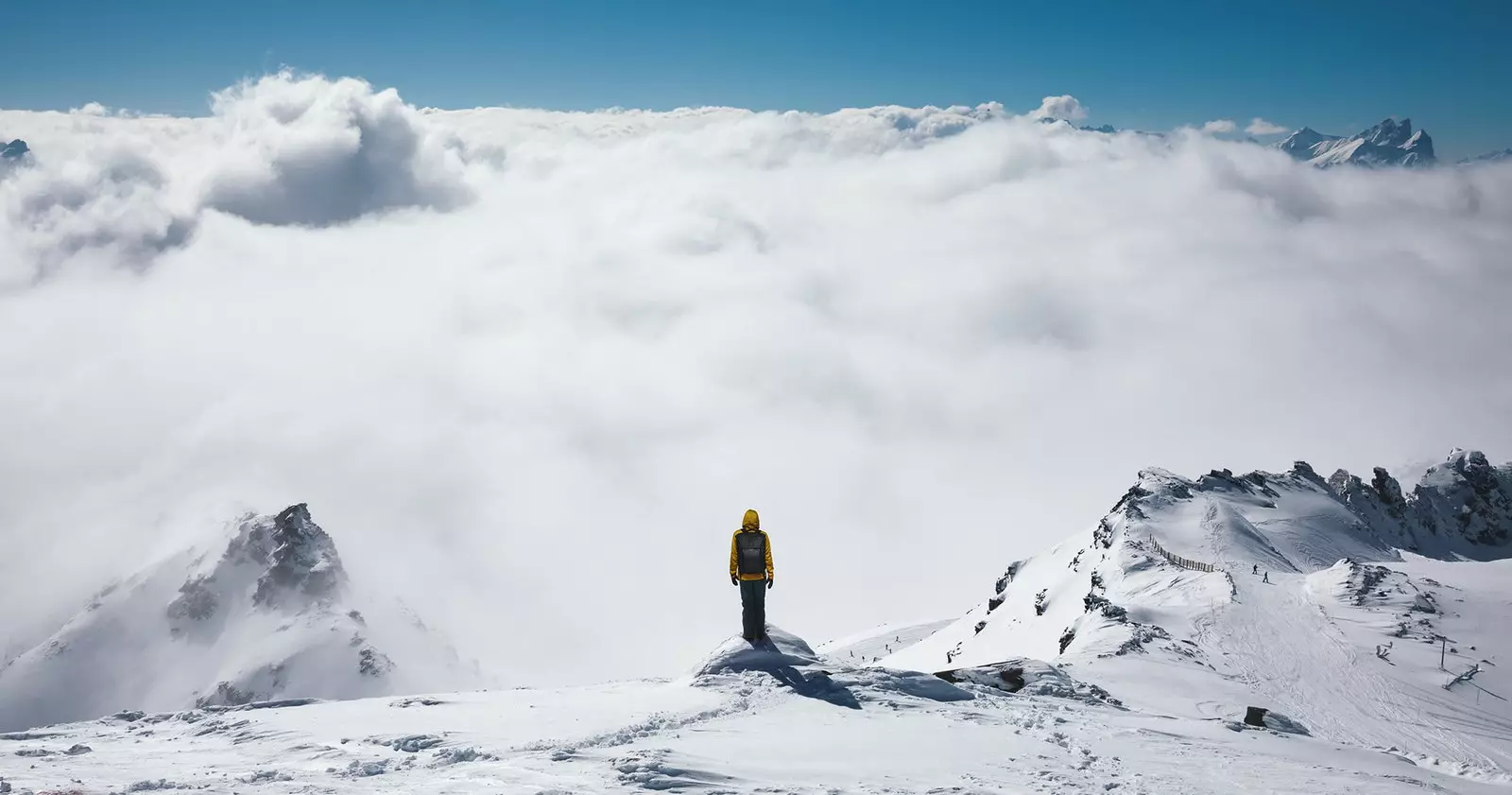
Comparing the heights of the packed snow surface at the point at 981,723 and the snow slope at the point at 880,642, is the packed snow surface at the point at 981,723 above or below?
above

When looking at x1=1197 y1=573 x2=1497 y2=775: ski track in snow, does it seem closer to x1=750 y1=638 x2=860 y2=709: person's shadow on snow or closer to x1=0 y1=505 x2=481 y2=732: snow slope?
x1=750 y1=638 x2=860 y2=709: person's shadow on snow

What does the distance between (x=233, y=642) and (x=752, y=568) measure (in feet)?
630

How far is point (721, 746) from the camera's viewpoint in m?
13.8

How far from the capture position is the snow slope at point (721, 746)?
1207 centimetres

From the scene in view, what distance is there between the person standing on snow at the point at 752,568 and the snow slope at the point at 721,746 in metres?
0.80

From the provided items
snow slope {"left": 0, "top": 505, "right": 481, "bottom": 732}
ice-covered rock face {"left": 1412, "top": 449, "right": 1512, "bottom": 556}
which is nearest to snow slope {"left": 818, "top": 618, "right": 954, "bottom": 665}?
ice-covered rock face {"left": 1412, "top": 449, "right": 1512, "bottom": 556}

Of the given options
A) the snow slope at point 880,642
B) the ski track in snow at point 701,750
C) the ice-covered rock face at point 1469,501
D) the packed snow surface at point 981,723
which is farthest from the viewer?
the ice-covered rock face at point 1469,501

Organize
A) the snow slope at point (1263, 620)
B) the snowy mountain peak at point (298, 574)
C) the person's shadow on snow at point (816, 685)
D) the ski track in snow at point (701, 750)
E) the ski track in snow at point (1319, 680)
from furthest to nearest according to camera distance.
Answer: the snowy mountain peak at point (298, 574) < the snow slope at point (1263, 620) < the ski track in snow at point (1319, 680) < the person's shadow on snow at point (816, 685) < the ski track in snow at point (701, 750)

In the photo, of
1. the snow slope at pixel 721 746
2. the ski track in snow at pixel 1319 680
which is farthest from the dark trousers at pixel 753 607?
the ski track in snow at pixel 1319 680

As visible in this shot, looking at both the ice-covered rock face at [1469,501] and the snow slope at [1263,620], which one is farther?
the ice-covered rock face at [1469,501]

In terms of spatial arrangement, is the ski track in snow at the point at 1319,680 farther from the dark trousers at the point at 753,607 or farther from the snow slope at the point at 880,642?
the snow slope at the point at 880,642

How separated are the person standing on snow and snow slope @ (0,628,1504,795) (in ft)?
2.63

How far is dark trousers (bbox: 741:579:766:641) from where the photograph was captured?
19.1m

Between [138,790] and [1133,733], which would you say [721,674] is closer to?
[1133,733]
